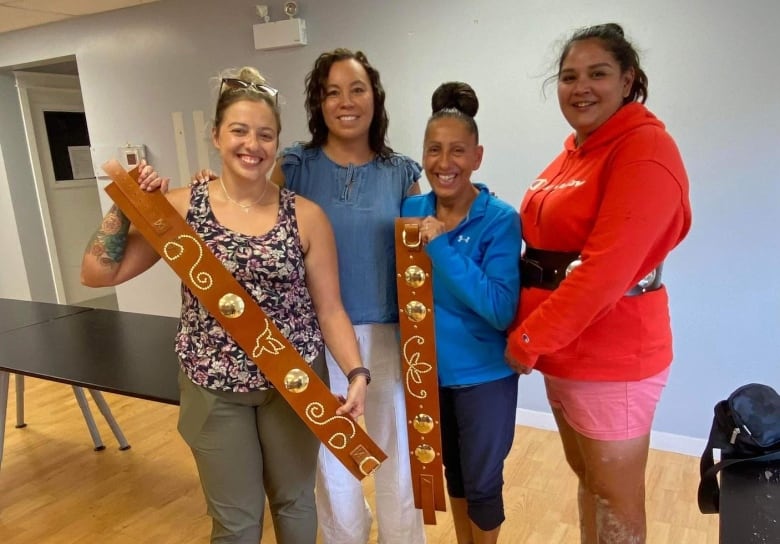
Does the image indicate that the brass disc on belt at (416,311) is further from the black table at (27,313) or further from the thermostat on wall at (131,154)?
the thermostat on wall at (131,154)

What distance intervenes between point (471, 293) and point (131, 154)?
328cm

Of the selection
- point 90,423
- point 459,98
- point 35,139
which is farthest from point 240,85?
point 35,139

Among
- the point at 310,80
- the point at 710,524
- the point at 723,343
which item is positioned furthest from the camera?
the point at 723,343

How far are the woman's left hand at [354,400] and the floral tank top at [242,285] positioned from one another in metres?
0.17

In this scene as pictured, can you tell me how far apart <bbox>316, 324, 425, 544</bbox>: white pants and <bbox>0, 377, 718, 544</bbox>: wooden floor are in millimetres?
323

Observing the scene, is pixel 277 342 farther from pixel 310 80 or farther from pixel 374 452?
pixel 310 80

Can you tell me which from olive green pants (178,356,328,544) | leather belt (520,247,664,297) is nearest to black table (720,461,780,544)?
leather belt (520,247,664,297)

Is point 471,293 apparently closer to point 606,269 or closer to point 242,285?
point 606,269

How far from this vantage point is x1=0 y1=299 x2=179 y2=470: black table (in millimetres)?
1868

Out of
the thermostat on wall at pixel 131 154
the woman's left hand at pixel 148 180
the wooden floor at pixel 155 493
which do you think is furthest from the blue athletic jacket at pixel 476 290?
the thermostat on wall at pixel 131 154

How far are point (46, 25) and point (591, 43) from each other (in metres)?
4.09

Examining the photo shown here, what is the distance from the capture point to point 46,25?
401cm

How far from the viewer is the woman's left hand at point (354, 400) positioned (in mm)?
1420

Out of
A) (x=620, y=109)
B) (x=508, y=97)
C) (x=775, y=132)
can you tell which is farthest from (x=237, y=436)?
(x=775, y=132)
